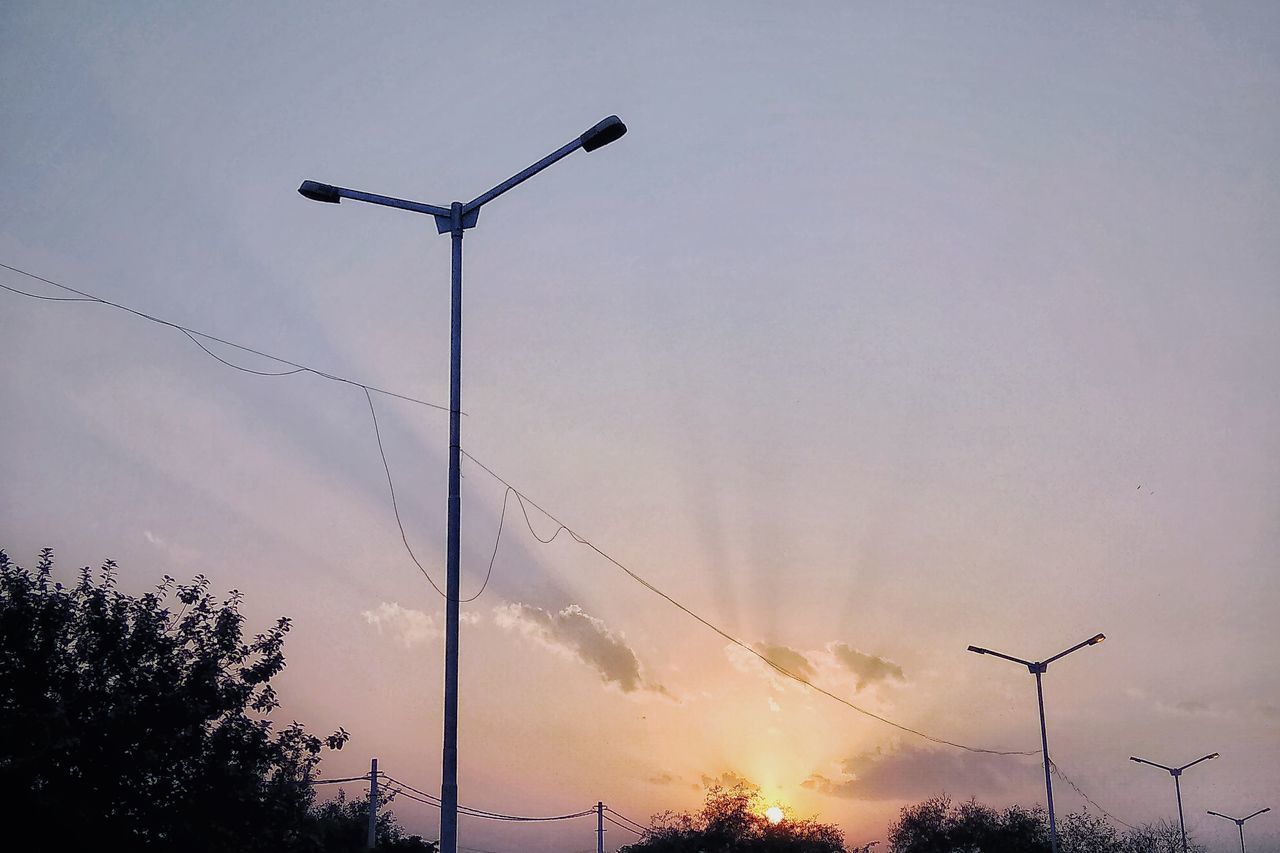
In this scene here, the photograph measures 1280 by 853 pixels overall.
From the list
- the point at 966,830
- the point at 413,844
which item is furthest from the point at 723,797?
the point at 413,844

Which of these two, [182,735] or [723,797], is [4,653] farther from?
[723,797]

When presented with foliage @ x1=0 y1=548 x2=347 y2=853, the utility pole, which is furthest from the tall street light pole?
the utility pole

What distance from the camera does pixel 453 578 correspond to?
57.8 feet

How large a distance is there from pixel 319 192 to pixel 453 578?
6663mm

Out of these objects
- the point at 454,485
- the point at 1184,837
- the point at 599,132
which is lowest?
the point at 1184,837

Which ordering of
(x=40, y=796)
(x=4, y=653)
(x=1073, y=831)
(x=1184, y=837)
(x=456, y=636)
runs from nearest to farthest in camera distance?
(x=456, y=636), (x=40, y=796), (x=4, y=653), (x=1073, y=831), (x=1184, y=837)

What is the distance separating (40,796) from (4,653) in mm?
2832

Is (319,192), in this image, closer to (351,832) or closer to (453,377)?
(453,377)

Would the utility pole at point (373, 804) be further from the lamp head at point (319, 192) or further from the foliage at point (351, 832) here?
the lamp head at point (319, 192)

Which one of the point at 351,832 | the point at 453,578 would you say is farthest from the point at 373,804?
the point at 453,578

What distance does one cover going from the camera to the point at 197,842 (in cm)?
2064

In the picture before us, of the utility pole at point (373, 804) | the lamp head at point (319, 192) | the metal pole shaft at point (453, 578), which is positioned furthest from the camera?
the utility pole at point (373, 804)

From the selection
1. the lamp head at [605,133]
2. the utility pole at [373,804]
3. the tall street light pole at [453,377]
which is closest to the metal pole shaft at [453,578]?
the tall street light pole at [453,377]

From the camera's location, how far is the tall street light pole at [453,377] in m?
16.3
